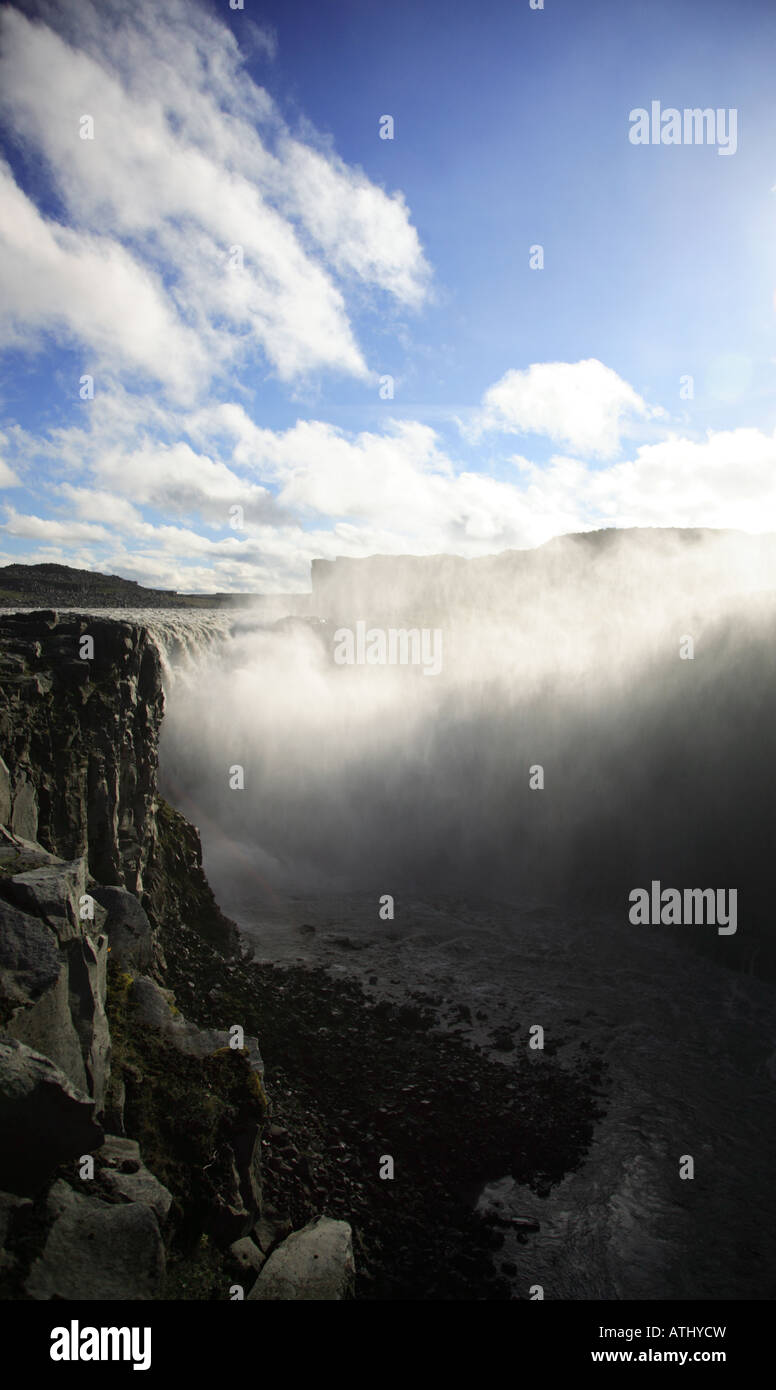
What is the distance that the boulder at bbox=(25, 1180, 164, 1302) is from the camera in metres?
6.91

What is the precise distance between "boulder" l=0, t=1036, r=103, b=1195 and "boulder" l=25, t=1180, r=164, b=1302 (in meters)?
0.40

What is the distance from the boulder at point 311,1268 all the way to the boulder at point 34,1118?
12.7 ft

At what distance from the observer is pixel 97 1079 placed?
930 cm

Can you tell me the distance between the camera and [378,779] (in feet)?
148

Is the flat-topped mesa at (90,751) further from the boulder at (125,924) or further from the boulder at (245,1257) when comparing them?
the boulder at (245,1257)

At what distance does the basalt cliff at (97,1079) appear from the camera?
24.2 ft

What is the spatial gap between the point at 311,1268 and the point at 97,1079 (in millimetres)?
4629

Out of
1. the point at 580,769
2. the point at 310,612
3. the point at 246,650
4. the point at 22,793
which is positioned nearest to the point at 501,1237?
the point at 22,793

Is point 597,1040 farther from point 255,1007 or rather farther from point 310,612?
point 310,612

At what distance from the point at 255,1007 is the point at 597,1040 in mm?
11290

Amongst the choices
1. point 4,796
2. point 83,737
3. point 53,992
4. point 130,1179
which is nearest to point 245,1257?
point 130,1179

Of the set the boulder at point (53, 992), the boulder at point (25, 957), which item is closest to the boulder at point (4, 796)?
the boulder at point (53, 992)

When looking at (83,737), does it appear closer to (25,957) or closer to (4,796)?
(4,796)
